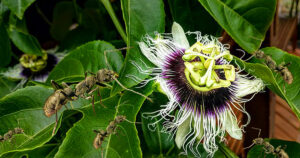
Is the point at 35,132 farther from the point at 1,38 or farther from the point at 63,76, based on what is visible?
the point at 1,38

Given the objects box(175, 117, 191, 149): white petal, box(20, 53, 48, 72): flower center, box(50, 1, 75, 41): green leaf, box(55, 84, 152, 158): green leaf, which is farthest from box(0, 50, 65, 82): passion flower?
box(175, 117, 191, 149): white petal

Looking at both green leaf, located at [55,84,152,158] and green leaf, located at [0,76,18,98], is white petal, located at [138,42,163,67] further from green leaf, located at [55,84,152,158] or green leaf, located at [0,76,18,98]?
green leaf, located at [0,76,18,98]

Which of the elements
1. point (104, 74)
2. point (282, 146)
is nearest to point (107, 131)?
point (104, 74)

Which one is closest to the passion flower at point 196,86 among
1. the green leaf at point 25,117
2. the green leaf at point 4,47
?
the green leaf at point 25,117

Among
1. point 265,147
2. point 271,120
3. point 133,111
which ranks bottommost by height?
point 271,120

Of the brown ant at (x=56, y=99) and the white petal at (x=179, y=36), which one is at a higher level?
the white petal at (x=179, y=36)

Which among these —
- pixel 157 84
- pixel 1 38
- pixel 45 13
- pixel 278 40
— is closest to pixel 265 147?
pixel 157 84

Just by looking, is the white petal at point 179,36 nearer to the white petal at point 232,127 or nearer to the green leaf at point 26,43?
the white petal at point 232,127
